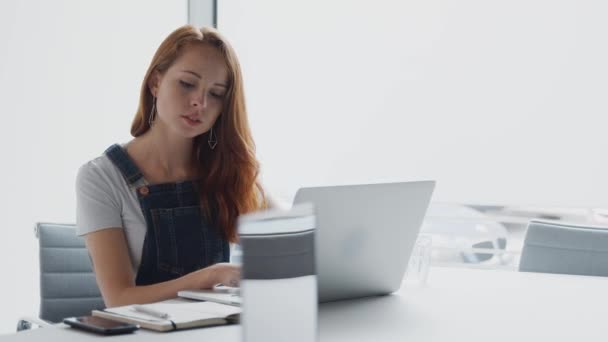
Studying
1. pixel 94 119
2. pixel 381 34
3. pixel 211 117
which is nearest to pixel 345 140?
pixel 381 34

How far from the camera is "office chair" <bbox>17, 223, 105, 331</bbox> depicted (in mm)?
2346

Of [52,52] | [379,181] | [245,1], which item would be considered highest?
[245,1]

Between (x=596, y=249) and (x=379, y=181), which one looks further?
(x=596, y=249)

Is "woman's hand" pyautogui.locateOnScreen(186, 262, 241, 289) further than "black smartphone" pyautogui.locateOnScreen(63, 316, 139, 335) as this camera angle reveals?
Yes

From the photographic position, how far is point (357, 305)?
179 centimetres

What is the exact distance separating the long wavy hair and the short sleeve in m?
0.23

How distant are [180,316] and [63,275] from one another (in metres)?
0.97

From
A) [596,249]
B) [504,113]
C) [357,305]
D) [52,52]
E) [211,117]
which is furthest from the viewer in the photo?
[504,113]

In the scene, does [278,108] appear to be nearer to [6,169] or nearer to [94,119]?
[94,119]

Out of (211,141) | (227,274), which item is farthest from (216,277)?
(211,141)

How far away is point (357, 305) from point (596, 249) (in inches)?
42.4

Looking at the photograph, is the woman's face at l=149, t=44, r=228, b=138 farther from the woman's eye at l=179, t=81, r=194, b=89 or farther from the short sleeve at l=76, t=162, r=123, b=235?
A: the short sleeve at l=76, t=162, r=123, b=235

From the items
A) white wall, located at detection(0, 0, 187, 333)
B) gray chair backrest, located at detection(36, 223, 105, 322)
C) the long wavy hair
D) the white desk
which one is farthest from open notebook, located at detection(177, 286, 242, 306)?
white wall, located at detection(0, 0, 187, 333)

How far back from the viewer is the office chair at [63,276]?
2346 mm
